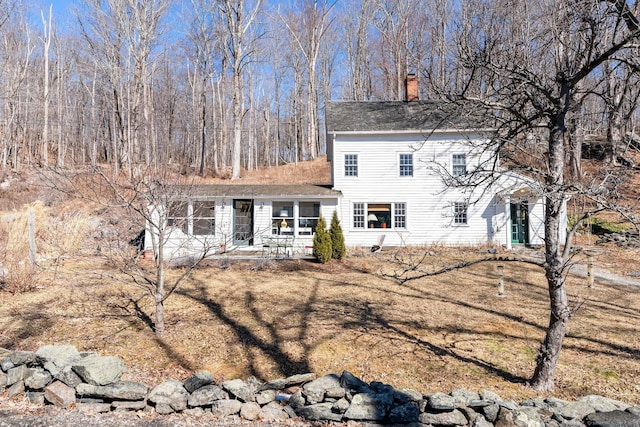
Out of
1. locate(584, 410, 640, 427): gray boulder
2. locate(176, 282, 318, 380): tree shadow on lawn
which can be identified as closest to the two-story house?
locate(176, 282, 318, 380): tree shadow on lawn

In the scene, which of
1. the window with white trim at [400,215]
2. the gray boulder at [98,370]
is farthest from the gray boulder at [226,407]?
the window with white trim at [400,215]

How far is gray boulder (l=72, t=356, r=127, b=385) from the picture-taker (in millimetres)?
4402

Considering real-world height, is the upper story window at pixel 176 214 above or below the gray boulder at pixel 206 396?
above

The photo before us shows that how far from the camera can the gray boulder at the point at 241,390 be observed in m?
4.22

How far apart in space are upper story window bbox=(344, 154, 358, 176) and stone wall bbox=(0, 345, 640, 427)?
13937 millimetres

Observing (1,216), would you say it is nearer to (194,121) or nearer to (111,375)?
(111,375)

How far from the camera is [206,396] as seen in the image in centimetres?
421

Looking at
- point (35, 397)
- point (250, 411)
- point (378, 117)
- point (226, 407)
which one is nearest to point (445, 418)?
point (250, 411)

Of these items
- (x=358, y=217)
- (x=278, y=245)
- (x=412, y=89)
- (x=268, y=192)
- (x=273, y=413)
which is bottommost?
(x=273, y=413)

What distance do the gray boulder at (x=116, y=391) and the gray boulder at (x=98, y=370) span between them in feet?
0.22

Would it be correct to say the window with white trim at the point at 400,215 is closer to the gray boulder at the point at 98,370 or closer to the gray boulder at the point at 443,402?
the gray boulder at the point at 443,402

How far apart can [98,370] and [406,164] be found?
15453 millimetres

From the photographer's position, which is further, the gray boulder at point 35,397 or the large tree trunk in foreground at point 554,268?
the large tree trunk in foreground at point 554,268

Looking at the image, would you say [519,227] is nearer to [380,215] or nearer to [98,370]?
[380,215]
